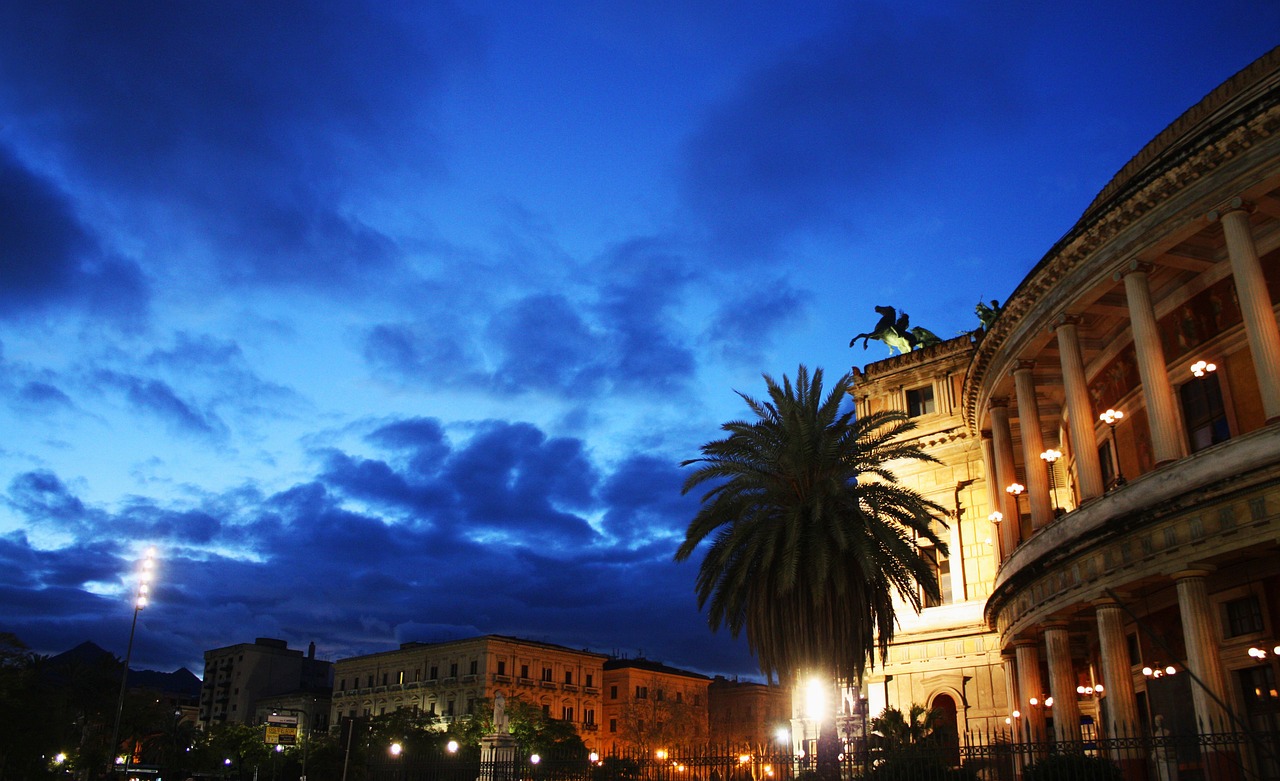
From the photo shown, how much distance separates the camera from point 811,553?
91.6 feet

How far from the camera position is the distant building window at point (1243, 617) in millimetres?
25203

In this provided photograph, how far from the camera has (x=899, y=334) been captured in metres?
51.9

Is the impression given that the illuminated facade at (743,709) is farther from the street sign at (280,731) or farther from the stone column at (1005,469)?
the stone column at (1005,469)

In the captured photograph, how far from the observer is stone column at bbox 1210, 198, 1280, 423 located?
2138cm

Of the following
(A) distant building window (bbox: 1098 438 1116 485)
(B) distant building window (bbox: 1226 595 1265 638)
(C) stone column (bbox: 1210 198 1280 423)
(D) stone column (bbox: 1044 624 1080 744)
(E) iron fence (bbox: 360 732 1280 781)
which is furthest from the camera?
(A) distant building window (bbox: 1098 438 1116 485)

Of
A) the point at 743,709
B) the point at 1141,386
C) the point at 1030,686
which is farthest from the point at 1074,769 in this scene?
the point at 743,709

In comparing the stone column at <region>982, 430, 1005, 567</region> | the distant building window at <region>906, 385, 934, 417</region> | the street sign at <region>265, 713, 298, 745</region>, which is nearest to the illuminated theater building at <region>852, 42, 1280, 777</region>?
the stone column at <region>982, 430, 1005, 567</region>

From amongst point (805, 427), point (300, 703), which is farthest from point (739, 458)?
point (300, 703)

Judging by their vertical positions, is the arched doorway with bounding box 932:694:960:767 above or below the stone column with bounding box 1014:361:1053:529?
below

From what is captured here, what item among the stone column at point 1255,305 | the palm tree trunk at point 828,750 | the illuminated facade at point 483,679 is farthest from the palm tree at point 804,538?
the illuminated facade at point 483,679

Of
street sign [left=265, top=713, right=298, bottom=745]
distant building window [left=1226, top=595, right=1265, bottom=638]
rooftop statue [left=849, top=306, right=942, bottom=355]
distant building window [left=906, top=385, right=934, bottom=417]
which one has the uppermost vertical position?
rooftop statue [left=849, top=306, right=942, bottom=355]

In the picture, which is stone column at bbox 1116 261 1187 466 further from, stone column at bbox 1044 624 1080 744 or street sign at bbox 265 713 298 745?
street sign at bbox 265 713 298 745

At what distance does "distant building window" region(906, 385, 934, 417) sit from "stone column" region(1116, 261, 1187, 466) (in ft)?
71.1

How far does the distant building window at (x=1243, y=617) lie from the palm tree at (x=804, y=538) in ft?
24.5
